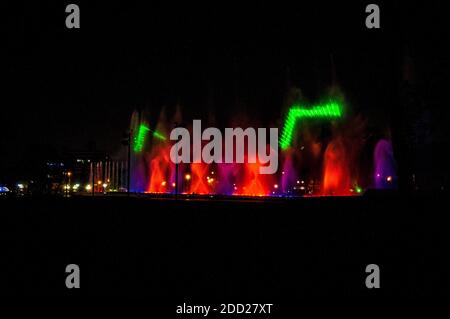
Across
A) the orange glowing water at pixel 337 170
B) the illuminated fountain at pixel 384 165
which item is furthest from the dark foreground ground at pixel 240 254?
the illuminated fountain at pixel 384 165

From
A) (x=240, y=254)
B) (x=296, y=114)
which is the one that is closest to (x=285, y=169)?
(x=296, y=114)

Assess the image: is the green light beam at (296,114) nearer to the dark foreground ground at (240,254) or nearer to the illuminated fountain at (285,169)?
the illuminated fountain at (285,169)

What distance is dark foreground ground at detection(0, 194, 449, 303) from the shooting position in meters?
5.77

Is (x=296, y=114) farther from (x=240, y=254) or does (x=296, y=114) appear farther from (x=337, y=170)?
(x=240, y=254)

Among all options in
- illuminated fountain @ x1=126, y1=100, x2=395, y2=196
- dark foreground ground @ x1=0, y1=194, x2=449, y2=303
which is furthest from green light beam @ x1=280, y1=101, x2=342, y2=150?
dark foreground ground @ x1=0, y1=194, x2=449, y2=303

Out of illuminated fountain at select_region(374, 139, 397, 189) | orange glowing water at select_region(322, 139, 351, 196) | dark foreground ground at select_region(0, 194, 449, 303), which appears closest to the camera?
dark foreground ground at select_region(0, 194, 449, 303)

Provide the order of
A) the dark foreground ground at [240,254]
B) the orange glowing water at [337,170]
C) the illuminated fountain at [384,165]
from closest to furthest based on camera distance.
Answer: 1. the dark foreground ground at [240,254]
2. the orange glowing water at [337,170]
3. the illuminated fountain at [384,165]

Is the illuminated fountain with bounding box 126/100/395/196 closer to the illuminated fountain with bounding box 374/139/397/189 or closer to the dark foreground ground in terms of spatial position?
the illuminated fountain with bounding box 374/139/397/189

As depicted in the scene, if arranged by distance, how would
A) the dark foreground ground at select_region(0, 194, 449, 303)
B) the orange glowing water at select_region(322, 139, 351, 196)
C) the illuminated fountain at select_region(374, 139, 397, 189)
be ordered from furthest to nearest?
the illuminated fountain at select_region(374, 139, 397, 189) → the orange glowing water at select_region(322, 139, 351, 196) → the dark foreground ground at select_region(0, 194, 449, 303)

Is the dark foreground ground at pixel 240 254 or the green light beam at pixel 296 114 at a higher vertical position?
the green light beam at pixel 296 114

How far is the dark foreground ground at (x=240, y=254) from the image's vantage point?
5.77 m

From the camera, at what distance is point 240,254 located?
7523 millimetres

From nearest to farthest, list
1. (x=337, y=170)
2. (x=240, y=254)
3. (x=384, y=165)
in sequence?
A: (x=240, y=254), (x=337, y=170), (x=384, y=165)
